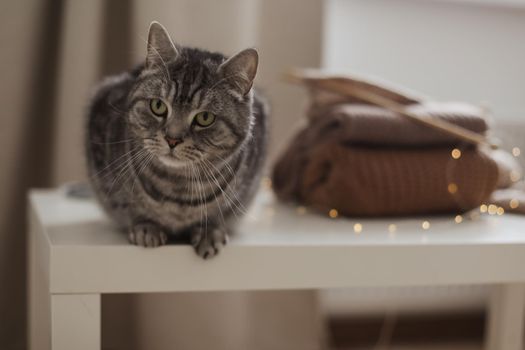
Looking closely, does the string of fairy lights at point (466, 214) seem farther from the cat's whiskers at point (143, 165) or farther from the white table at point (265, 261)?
the cat's whiskers at point (143, 165)

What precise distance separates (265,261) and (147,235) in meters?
0.16

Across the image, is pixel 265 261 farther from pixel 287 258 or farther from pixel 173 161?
pixel 173 161

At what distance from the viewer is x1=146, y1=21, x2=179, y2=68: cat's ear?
75 centimetres

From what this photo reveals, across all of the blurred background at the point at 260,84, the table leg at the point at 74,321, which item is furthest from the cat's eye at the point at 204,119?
the blurred background at the point at 260,84

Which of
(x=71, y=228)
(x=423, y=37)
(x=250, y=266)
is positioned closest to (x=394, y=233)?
(x=250, y=266)

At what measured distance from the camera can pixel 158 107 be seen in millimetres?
780

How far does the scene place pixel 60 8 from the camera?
4.32 ft

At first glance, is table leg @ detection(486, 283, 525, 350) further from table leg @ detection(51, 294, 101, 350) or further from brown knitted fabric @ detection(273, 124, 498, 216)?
table leg @ detection(51, 294, 101, 350)

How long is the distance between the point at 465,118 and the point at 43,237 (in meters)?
0.71

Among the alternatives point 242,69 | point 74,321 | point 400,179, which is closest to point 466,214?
point 400,179

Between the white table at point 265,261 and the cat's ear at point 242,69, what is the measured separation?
0.21m

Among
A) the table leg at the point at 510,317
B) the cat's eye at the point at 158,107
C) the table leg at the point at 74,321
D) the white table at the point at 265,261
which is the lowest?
the table leg at the point at 510,317

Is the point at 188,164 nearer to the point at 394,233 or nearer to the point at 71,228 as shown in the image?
the point at 71,228

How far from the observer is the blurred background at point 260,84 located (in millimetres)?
1310
